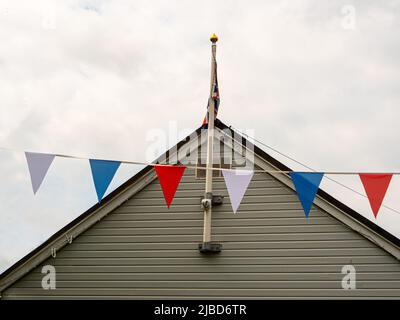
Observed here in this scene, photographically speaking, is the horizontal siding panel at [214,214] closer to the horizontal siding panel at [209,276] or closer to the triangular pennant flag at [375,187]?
the horizontal siding panel at [209,276]

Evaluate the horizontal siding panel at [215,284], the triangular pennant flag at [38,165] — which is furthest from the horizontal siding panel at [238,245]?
the triangular pennant flag at [38,165]

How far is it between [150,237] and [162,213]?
19.2 inches

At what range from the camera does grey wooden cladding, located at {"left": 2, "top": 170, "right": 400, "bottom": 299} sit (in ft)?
31.3

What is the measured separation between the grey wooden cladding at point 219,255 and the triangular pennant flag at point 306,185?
100cm

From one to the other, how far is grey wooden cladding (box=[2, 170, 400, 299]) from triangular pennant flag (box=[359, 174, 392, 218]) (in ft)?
4.66

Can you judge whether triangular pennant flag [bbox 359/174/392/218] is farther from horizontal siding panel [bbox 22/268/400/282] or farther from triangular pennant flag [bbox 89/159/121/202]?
triangular pennant flag [bbox 89/159/121/202]

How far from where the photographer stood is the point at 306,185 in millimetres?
8797

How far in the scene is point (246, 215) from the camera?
32.7 ft

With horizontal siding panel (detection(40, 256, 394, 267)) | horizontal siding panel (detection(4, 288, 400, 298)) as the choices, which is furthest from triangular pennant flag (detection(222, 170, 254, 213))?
horizontal siding panel (detection(4, 288, 400, 298))

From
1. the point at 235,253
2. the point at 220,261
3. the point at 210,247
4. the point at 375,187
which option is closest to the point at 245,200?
the point at 235,253

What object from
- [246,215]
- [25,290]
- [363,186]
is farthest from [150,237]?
[363,186]

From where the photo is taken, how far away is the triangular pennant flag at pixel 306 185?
8.63 meters

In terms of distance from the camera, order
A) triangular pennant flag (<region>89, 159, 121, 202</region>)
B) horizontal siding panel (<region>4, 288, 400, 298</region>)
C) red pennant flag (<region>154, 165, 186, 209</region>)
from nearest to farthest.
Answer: triangular pennant flag (<region>89, 159, 121, 202</region>) → red pennant flag (<region>154, 165, 186, 209</region>) → horizontal siding panel (<region>4, 288, 400, 298</region>)

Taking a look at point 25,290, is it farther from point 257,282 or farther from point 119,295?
point 257,282
